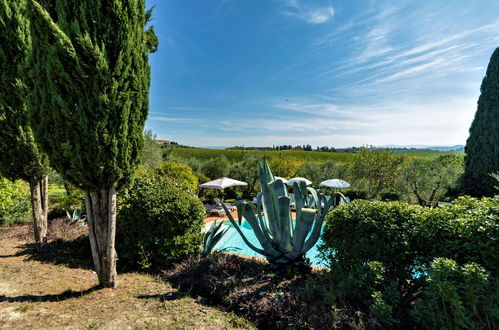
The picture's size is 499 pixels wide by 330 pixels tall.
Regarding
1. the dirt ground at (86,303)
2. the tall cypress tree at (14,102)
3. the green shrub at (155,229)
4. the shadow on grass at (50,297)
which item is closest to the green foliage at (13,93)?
the tall cypress tree at (14,102)

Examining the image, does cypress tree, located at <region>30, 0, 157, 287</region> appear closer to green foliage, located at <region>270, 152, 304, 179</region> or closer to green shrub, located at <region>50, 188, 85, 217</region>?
green shrub, located at <region>50, 188, 85, 217</region>

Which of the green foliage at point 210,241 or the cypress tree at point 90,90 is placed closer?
the cypress tree at point 90,90

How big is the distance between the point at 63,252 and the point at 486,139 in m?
17.2

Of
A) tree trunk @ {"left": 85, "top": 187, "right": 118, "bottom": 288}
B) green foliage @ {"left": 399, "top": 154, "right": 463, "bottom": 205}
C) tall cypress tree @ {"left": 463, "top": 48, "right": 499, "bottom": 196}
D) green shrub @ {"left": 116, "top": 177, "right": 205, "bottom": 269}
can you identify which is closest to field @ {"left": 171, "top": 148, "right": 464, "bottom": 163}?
green foliage @ {"left": 399, "top": 154, "right": 463, "bottom": 205}

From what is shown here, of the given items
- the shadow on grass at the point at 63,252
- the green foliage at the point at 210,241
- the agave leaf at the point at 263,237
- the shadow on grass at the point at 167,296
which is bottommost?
the shadow on grass at the point at 167,296

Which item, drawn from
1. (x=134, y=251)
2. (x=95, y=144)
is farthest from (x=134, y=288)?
(x=95, y=144)

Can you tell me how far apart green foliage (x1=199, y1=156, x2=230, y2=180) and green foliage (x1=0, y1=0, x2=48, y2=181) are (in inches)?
677

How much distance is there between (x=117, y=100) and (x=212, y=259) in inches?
135

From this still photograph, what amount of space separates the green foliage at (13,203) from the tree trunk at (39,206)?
3351mm

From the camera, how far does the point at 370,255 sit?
3375 millimetres

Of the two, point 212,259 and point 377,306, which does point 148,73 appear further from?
point 377,306

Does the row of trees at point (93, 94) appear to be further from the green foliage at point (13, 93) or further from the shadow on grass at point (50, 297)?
the green foliage at point (13, 93)

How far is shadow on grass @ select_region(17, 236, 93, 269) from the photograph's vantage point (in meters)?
4.91

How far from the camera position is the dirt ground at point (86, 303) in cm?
296
